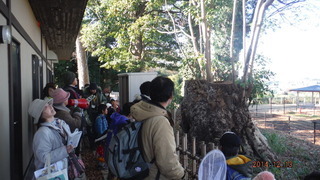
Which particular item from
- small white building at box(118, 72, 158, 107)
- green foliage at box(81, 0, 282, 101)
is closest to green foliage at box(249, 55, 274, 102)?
green foliage at box(81, 0, 282, 101)

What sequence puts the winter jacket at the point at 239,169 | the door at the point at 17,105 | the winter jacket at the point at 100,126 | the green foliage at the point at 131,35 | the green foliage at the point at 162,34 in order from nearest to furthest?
the winter jacket at the point at 239,169
the door at the point at 17,105
the winter jacket at the point at 100,126
the green foliage at the point at 162,34
the green foliage at the point at 131,35

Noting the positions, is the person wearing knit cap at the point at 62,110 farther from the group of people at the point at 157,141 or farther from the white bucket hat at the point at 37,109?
the white bucket hat at the point at 37,109

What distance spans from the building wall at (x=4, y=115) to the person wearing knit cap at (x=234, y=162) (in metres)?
2.25

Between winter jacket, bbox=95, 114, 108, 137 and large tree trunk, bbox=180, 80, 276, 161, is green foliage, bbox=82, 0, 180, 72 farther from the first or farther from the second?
winter jacket, bbox=95, 114, 108, 137

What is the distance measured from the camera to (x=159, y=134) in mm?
1946

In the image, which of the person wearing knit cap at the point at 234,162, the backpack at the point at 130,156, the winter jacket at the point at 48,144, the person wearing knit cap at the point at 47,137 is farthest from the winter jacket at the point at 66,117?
the person wearing knit cap at the point at 234,162

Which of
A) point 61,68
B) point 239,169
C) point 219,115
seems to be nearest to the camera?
point 239,169

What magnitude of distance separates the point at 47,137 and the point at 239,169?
1.70 meters

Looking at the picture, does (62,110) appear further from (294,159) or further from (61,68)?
(61,68)

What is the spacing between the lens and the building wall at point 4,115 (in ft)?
9.55

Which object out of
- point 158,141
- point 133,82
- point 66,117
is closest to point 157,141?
point 158,141

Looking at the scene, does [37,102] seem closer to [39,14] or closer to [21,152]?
[21,152]

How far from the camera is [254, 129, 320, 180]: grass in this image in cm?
695

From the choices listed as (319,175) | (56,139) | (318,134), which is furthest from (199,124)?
(318,134)
